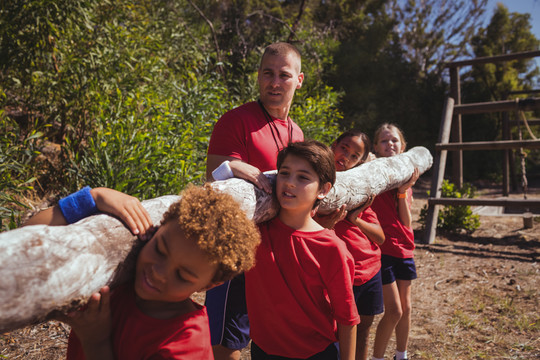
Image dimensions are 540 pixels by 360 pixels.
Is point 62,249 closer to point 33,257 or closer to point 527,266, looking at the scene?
point 33,257

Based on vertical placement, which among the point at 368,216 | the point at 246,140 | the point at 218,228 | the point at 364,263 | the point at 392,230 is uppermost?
the point at 246,140

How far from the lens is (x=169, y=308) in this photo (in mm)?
1314

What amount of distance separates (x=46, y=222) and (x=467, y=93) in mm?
17761

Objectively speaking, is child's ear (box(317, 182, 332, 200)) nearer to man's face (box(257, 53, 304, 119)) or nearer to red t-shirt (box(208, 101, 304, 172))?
red t-shirt (box(208, 101, 304, 172))

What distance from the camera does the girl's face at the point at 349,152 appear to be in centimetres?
272

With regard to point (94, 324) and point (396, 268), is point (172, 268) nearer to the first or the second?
point (94, 324)

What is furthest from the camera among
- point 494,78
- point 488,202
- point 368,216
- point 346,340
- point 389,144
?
point 494,78

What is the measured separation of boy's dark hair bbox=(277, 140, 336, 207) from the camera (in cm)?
186

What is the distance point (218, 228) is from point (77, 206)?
512 mm

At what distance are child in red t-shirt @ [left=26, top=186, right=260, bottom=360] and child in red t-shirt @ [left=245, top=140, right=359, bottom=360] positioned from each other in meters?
0.59

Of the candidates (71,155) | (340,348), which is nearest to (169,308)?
(340,348)

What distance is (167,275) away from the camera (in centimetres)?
118

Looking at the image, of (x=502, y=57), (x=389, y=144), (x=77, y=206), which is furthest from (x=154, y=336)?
(x=502, y=57)

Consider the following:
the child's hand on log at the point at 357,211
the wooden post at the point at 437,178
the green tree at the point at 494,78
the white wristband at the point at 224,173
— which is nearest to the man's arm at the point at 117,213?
the white wristband at the point at 224,173
